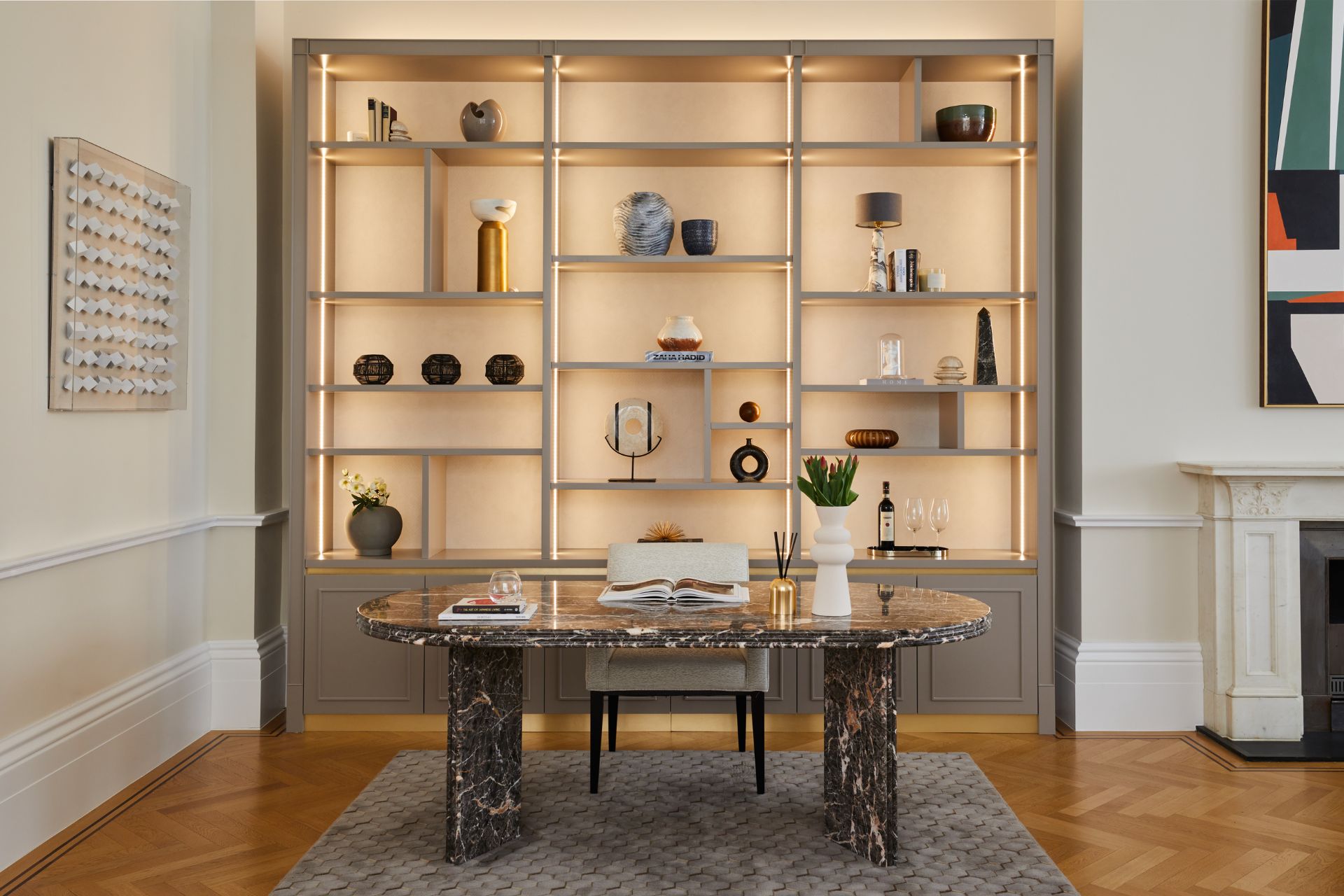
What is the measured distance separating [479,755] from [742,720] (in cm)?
109

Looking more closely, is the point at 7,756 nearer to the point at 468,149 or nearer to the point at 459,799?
the point at 459,799

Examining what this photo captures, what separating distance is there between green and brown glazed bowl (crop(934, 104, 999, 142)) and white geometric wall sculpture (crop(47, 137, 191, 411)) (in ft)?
9.70

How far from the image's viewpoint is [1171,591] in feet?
12.8

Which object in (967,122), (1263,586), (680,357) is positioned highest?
(967,122)

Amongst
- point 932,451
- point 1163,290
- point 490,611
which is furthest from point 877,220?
point 490,611

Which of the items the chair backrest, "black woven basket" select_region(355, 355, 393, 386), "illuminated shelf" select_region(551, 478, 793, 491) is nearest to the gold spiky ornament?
"illuminated shelf" select_region(551, 478, 793, 491)

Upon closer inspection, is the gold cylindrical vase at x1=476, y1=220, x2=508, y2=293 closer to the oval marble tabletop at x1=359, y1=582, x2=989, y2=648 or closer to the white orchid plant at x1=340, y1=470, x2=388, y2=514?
the white orchid plant at x1=340, y1=470, x2=388, y2=514

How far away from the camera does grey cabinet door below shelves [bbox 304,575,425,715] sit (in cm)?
385

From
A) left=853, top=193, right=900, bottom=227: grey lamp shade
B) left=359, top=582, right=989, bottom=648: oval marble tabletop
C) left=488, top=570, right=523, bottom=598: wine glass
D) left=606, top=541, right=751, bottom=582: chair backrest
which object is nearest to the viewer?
left=359, top=582, right=989, bottom=648: oval marble tabletop

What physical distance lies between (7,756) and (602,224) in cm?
283

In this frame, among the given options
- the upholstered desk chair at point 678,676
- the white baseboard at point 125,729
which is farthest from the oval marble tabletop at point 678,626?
the white baseboard at point 125,729

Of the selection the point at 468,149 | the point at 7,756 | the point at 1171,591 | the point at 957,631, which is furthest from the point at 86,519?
the point at 1171,591

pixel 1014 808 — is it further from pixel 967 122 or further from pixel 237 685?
pixel 237 685

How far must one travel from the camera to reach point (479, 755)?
2641 millimetres
